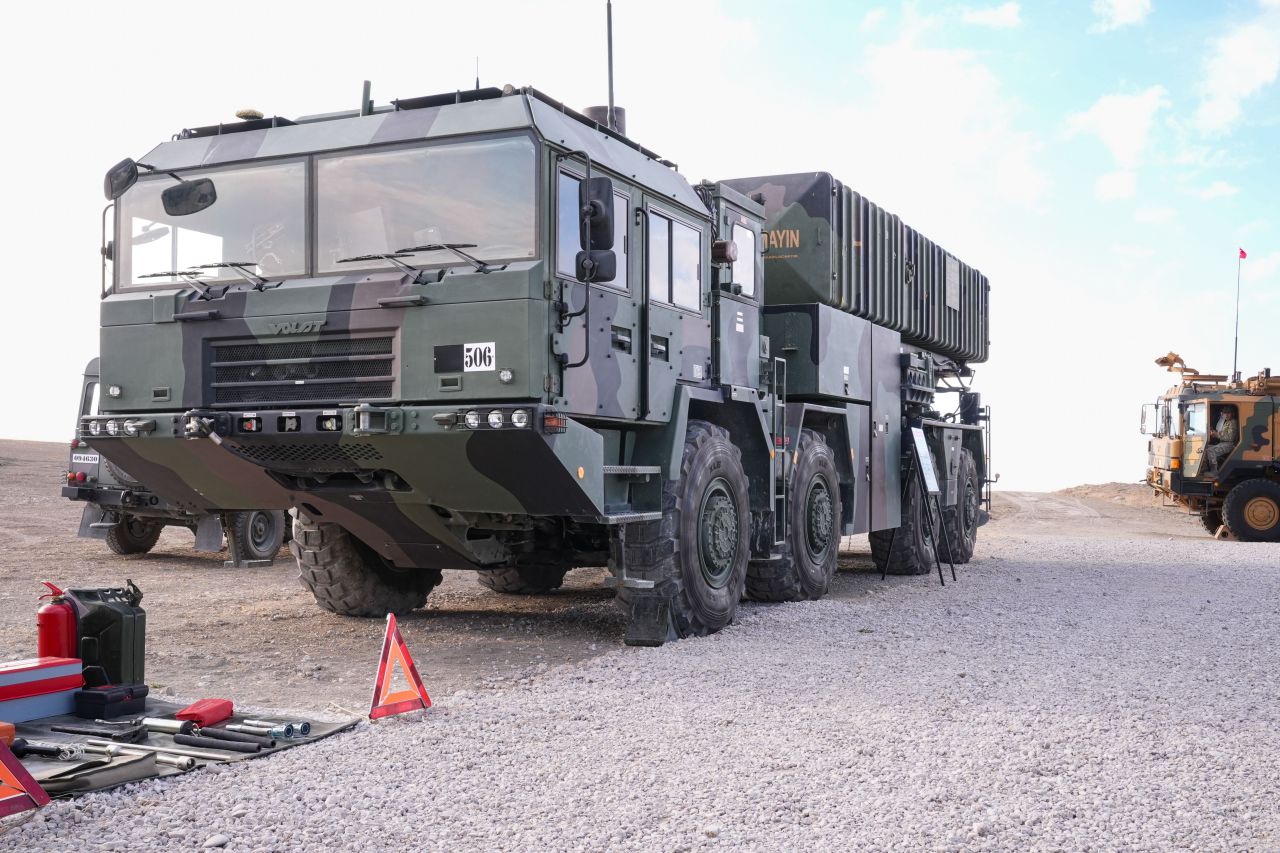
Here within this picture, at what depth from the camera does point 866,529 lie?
12297 millimetres

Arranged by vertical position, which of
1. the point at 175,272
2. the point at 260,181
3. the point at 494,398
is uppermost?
the point at 260,181

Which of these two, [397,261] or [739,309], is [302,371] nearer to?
[397,261]

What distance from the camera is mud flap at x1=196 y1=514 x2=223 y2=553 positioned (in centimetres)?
1284

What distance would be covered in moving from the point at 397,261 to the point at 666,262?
2164 millimetres

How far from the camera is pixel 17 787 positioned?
4344 millimetres

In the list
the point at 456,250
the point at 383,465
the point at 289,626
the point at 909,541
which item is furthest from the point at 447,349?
the point at 909,541

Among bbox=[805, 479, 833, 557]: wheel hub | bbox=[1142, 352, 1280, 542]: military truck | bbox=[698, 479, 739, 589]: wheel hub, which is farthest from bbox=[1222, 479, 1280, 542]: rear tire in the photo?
bbox=[698, 479, 739, 589]: wheel hub

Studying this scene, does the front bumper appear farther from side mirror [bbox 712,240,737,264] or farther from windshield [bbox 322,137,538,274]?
side mirror [bbox 712,240,737,264]

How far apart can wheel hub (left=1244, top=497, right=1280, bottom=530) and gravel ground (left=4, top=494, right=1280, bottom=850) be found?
1449 cm

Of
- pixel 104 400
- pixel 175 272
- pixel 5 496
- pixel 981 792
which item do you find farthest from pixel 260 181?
pixel 5 496

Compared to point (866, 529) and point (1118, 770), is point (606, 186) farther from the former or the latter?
point (866, 529)

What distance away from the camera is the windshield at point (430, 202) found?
713cm

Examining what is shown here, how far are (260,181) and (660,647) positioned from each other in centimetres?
395

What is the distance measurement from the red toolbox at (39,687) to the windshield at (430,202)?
276 centimetres
